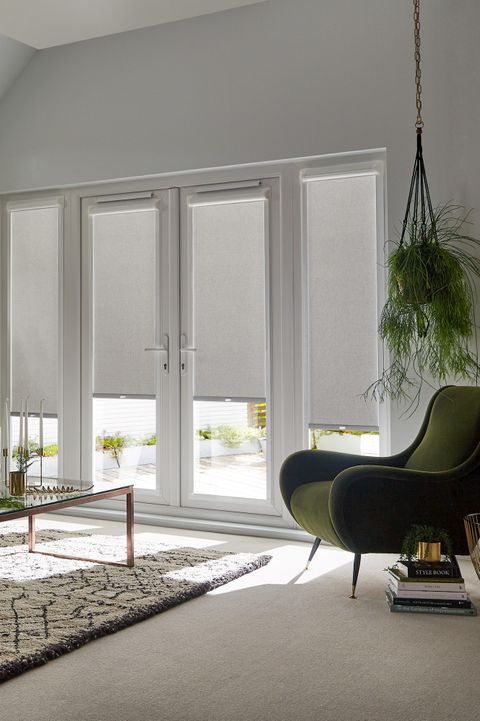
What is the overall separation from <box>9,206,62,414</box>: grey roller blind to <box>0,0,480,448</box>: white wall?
306mm

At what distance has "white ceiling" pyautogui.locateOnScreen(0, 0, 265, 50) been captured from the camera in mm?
3793

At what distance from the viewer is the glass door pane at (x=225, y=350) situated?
4.99 meters

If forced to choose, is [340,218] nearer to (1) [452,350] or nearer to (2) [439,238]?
(2) [439,238]

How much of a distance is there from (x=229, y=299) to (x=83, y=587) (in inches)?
84.3

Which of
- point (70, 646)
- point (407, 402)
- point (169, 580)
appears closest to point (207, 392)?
point (407, 402)

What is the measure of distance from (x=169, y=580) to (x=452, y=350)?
1860 mm

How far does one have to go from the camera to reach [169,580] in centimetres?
371

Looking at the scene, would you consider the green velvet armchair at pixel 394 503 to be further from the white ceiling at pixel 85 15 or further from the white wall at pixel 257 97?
the white ceiling at pixel 85 15

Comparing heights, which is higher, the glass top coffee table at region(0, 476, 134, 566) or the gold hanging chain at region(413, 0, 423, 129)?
the gold hanging chain at region(413, 0, 423, 129)

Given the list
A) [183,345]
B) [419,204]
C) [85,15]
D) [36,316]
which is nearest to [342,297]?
[419,204]

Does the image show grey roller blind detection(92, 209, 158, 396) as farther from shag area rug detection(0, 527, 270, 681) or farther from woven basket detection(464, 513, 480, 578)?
woven basket detection(464, 513, 480, 578)

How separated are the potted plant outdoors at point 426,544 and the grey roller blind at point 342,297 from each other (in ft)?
4.22

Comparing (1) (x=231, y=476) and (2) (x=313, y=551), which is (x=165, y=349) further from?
(2) (x=313, y=551)

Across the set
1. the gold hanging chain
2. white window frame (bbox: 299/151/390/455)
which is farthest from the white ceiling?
white window frame (bbox: 299/151/390/455)
